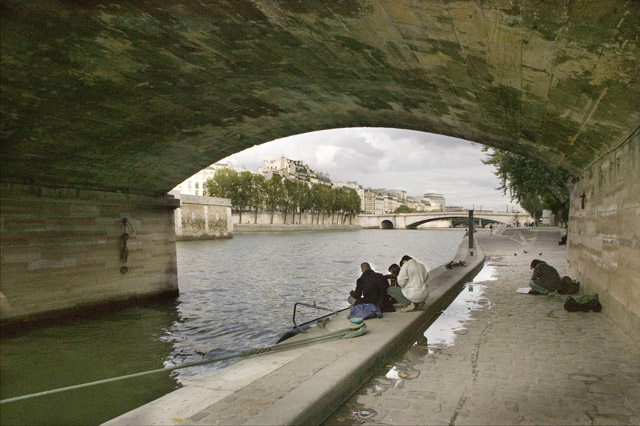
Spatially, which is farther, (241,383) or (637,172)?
(637,172)

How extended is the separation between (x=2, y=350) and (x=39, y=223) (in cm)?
304

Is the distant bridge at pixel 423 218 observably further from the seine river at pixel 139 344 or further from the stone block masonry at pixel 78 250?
the stone block masonry at pixel 78 250

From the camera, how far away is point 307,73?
313 inches

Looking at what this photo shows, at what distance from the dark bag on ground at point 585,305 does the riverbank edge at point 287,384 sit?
12.0 feet

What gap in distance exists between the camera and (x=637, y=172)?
246 inches

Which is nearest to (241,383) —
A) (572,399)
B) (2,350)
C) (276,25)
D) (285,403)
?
(285,403)

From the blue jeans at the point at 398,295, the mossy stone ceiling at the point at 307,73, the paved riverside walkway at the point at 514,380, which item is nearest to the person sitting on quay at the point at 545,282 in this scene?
the mossy stone ceiling at the point at 307,73

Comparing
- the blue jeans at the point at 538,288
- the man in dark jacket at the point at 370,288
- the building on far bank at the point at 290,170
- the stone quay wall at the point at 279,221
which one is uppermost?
the building on far bank at the point at 290,170

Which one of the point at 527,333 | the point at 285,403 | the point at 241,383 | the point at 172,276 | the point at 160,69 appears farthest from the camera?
the point at 172,276

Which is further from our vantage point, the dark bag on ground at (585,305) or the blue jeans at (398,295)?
the dark bag on ground at (585,305)

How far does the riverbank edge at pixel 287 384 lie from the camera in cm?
380

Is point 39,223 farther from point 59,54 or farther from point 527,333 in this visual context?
point 527,333

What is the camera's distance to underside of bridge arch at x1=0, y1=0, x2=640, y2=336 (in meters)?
4.82

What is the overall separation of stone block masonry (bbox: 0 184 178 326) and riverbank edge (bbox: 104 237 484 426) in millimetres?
7945
